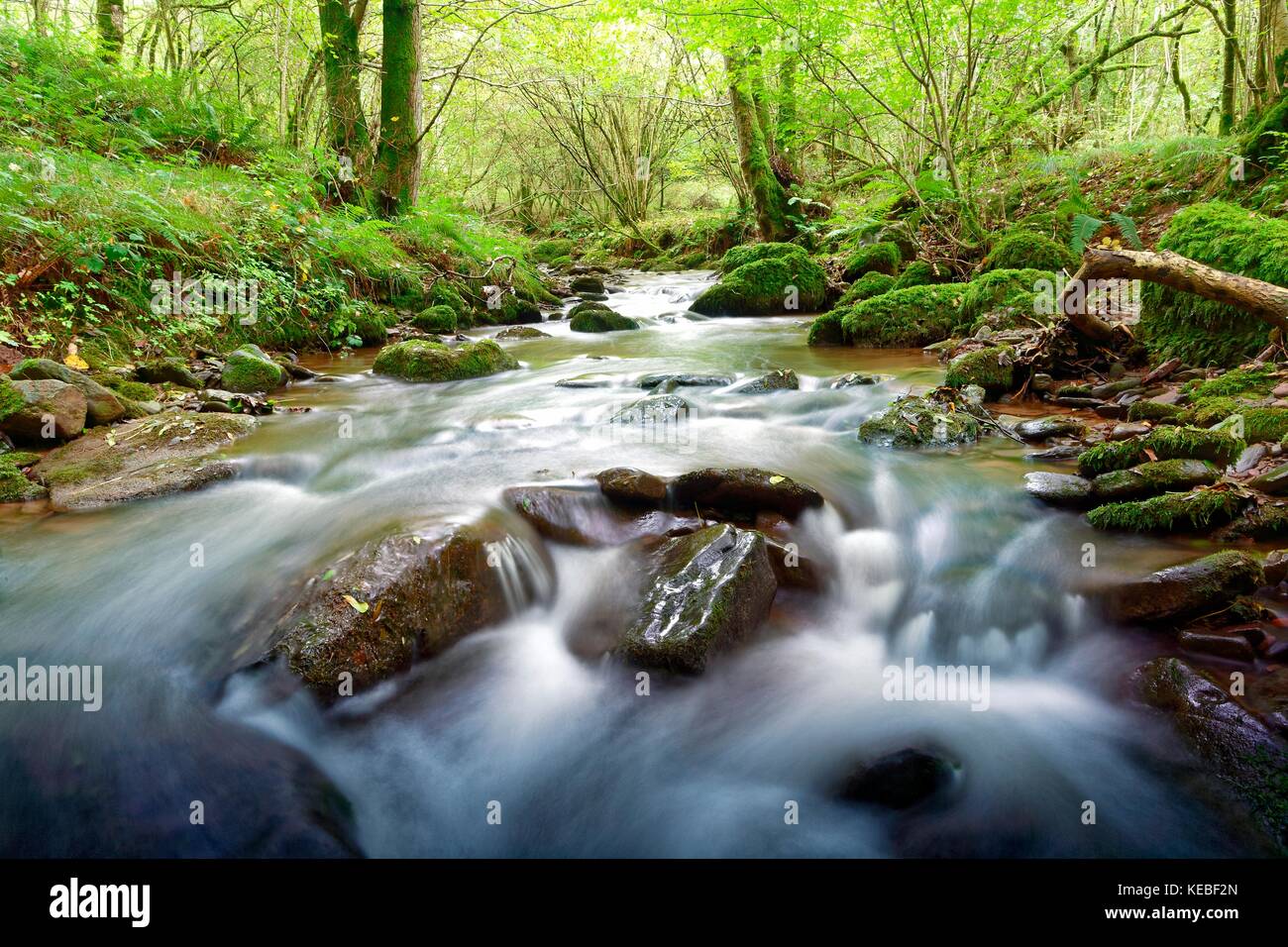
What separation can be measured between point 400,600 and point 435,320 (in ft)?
23.9

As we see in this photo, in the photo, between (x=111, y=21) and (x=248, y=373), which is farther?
(x=111, y=21)

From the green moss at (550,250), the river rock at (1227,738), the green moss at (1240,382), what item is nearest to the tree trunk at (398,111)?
the green moss at (1240,382)

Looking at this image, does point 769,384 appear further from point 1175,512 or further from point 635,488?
point 1175,512

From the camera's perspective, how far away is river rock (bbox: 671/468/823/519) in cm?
354

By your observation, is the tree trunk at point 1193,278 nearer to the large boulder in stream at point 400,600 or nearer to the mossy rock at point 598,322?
the large boulder in stream at point 400,600

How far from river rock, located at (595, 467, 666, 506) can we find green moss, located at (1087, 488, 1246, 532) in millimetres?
2097

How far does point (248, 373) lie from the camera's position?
232 inches

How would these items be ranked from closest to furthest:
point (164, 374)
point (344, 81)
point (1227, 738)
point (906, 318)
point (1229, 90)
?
point (1227, 738) < point (164, 374) < point (906, 318) < point (1229, 90) < point (344, 81)

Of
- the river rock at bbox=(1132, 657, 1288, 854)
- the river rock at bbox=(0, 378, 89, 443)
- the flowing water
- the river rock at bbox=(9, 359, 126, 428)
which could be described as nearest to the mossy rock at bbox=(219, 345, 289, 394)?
the river rock at bbox=(9, 359, 126, 428)

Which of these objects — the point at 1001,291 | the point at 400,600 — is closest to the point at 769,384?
the point at 1001,291

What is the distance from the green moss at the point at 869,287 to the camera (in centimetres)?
949

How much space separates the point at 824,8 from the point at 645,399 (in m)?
6.41
